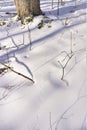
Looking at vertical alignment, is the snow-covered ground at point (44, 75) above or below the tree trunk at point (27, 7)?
below

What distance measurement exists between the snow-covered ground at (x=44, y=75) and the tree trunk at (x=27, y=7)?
5.9 inches

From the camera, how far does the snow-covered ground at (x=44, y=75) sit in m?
2.35

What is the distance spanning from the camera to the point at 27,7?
4.25 meters

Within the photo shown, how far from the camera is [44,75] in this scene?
2.84 metres

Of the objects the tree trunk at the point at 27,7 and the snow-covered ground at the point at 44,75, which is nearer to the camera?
the snow-covered ground at the point at 44,75

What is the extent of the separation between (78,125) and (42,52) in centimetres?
121

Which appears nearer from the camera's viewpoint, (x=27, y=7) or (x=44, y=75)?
(x=44, y=75)

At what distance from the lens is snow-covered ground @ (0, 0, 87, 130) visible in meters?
2.35

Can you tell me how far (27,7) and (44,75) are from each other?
5.65 feet

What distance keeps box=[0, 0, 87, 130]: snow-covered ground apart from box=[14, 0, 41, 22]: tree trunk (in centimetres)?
15

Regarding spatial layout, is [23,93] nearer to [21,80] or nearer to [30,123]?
[21,80]

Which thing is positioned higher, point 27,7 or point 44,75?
point 27,7

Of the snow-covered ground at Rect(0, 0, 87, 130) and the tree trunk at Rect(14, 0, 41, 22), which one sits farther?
the tree trunk at Rect(14, 0, 41, 22)

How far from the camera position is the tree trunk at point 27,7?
423cm
